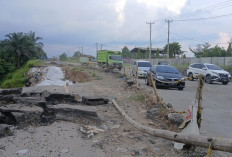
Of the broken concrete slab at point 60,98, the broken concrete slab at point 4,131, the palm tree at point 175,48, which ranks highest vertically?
the palm tree at point 175,48

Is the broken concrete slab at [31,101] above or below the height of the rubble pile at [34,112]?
above

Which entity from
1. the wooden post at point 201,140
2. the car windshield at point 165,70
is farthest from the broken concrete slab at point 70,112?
the car windshield at point 165,70

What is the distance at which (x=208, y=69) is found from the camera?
22.2 meters

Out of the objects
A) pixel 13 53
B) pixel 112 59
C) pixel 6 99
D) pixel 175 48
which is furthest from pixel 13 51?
pixel 6 99

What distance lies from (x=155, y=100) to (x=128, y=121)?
2.31 m

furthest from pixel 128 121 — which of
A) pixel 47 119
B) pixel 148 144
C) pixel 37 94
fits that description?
pixel 37 94

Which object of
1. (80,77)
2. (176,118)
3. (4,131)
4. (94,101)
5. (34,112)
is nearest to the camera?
(4,131)

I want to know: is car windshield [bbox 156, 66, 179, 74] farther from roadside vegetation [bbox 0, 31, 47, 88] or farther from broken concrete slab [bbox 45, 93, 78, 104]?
roadside vegetation [bbox 0, 31, 47, 88]

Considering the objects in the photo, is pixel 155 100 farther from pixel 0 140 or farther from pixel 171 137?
pixel 0 140

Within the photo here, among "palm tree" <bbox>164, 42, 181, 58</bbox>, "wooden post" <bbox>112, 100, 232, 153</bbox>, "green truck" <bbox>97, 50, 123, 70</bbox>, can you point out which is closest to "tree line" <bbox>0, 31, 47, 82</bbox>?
"green truck" <bbox>97, 50, 123, 70</bbox>

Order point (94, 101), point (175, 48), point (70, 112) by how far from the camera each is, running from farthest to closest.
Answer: point (175, 48) → point (94, 101) → point (70, 112)

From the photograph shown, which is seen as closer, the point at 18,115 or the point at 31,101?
the point at 18,115

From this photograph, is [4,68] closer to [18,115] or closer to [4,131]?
[18,115]

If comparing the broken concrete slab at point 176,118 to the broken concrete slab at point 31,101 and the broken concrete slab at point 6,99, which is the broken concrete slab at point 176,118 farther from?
the broken concrete slab at point 6,99
